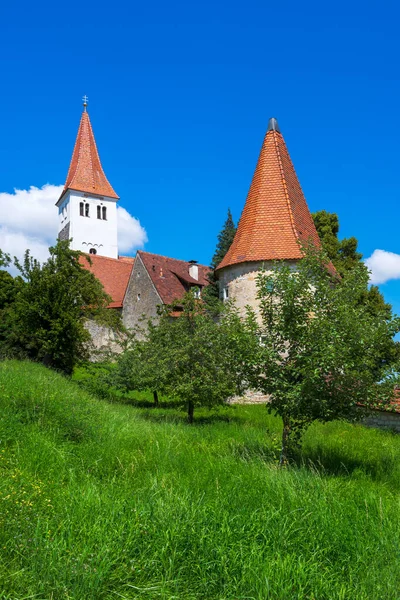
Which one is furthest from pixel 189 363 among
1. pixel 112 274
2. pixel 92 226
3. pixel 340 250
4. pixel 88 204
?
pixel 88 204

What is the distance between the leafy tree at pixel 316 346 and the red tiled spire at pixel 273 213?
39.2 ft

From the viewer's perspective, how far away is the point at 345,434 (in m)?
13.1

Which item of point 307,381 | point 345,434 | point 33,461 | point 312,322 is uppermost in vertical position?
point 312,322

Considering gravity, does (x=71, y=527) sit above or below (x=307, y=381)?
below

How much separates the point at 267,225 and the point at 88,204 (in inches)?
1672

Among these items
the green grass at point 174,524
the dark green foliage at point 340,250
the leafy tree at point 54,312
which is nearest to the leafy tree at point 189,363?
the leafy tree at point 54,312

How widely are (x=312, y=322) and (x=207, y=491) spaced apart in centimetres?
320

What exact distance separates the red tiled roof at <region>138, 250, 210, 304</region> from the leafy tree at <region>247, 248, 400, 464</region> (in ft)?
77.6

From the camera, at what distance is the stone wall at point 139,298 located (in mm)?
33125

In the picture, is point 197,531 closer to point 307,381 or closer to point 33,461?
point 33,461

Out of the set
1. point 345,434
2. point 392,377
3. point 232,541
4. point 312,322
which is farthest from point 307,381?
point 345,434

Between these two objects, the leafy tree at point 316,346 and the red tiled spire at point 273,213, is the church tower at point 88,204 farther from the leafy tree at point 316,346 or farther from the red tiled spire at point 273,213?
the leafy tree at point 316,346

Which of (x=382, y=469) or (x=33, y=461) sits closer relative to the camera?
(x=33, y=461)

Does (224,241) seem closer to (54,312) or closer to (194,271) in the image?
(194,271)
